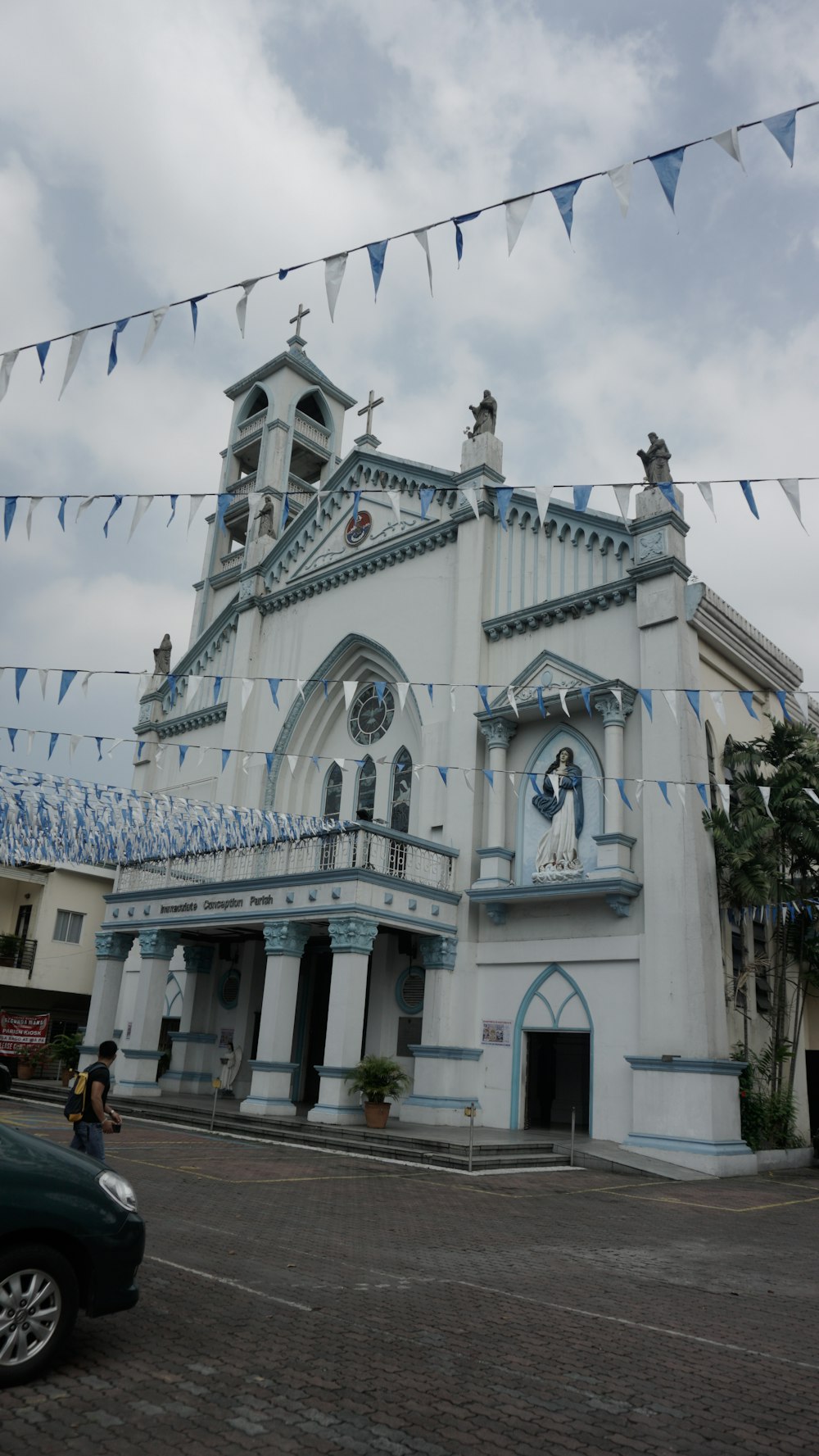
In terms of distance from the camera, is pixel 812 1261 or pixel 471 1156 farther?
pixel 471 1156

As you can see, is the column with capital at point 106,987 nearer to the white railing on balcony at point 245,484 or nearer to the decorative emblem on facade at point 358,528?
the decorative emblem on facade at point 358,528

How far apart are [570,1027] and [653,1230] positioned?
8415 millimetres

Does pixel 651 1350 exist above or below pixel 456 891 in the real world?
below

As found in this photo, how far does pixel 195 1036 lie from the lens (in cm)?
2578

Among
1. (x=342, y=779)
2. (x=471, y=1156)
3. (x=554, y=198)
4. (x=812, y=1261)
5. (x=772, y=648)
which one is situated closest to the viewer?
(x=554, y=198)

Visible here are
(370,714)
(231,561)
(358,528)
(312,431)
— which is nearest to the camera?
(370,714)

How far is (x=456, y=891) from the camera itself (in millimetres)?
21203

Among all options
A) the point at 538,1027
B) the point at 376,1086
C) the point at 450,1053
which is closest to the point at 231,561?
the point at 450,1053

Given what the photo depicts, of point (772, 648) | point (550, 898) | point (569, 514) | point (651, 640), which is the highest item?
point (569, 514)

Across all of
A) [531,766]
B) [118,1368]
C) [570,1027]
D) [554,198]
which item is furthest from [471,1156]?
[554,198]

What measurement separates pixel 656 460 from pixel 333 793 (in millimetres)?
11470

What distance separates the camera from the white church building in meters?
18.2

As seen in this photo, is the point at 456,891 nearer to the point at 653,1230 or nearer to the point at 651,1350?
the point at 653,1230

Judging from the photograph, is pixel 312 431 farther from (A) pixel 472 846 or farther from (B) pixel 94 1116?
(B) pixel 94 1116
